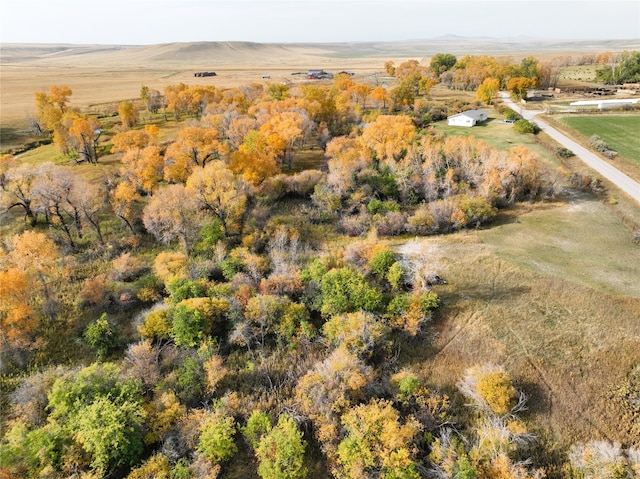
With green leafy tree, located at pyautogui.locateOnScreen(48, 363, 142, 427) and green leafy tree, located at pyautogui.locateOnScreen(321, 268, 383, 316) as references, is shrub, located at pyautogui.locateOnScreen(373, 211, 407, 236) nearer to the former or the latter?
green leafy tree, located at pyautogui.locateOnScreen(321, 268, 383, 316)

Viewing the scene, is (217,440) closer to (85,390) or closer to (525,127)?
(85,390)

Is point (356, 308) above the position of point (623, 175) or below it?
below

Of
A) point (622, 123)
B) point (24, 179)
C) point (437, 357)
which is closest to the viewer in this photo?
point (437, 357)

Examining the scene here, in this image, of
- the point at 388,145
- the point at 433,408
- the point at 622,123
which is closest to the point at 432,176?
the point at 388,145

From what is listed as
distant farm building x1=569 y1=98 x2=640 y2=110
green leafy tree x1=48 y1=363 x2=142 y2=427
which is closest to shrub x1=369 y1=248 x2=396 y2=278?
green leafy tree x1=48 y1=363 x2=142 y2=427

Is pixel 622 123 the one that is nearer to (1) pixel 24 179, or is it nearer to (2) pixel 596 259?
(2) pixel 596 259

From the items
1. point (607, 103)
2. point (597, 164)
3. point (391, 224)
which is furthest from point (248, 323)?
point (607, 103)

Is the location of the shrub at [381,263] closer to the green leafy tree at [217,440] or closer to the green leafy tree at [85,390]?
the green leafy tree at [217,440]
